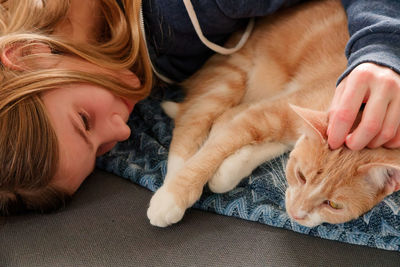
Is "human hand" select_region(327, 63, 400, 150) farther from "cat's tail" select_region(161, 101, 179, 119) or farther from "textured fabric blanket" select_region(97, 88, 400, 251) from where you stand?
"cat's tail" select_region(161, 101, 179, 119)

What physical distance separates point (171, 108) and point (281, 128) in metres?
0.45

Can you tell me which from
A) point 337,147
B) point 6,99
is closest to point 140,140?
point 6,99

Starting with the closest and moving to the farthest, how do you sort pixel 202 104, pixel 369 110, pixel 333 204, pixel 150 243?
pixel 369 110 < pixel 333 204 < pixel 150 243 < pixel 202 104

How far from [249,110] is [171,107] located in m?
0.33

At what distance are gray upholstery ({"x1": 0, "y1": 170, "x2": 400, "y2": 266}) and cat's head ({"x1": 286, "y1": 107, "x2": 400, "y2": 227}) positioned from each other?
0.31ft

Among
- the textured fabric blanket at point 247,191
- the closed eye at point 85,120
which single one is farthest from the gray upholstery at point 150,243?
the closed eye at point 85,120

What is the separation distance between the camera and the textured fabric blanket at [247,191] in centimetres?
94

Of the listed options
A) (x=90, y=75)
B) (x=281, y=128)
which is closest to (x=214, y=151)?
(x=281, y=128)

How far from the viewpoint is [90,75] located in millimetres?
1027

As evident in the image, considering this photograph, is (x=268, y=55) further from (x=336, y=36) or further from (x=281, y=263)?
(x=281, y=263)

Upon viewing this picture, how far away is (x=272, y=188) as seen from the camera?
107 cm

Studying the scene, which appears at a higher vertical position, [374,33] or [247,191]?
[374,33]

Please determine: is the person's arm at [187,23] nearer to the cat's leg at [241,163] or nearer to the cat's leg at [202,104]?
the cat's leg at [202,104]

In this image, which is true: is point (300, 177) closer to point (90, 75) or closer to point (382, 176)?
point (382, 176)
